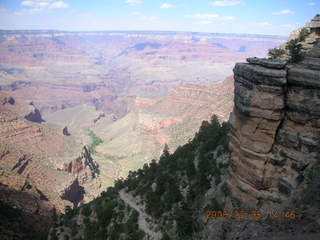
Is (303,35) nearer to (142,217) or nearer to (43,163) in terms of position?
(142,217)

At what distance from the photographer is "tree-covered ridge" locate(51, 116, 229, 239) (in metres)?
28.4

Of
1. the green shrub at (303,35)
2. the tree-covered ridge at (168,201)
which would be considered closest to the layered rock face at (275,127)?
the tree-covered ridge at (168,201)

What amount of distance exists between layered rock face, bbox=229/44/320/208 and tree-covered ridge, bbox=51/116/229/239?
5115mm

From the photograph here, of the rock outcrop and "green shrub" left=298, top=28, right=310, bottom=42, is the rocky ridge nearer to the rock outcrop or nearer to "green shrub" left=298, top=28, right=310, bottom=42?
the rock outcrop

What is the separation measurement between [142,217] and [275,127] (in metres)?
20.2

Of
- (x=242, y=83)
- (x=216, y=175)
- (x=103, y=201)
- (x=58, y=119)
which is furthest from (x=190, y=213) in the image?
(x=58, y=119)

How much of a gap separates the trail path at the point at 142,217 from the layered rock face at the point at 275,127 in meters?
12.8

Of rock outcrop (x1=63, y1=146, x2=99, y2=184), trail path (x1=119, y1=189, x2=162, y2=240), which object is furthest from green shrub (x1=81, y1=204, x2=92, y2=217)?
rock outcrop (x1=63, y1=146, x2=99, y2=184)

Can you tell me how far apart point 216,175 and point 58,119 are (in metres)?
180

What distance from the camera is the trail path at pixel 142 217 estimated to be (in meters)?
30.3

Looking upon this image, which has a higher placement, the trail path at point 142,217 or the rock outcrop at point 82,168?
the trail path at point 142,217

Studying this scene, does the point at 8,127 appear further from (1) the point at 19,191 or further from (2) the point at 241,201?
(2) the point at 241,201
